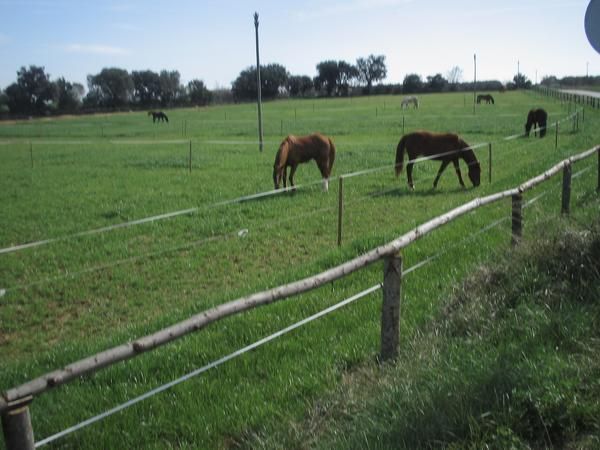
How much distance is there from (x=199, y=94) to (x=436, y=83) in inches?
1779

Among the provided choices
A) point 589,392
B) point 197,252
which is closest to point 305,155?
point 197,252

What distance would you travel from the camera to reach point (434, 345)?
3918 mm

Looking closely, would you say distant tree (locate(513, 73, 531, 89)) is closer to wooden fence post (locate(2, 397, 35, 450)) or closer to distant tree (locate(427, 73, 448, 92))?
distant tree (locate(427, 73, 448, 92))

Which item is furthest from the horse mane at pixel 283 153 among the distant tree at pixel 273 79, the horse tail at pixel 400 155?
the distant tree at pixel 273 79

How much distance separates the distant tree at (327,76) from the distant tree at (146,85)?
103 ft

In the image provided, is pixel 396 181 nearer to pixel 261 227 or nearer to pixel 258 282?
pixel 261 227

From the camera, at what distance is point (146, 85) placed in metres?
108

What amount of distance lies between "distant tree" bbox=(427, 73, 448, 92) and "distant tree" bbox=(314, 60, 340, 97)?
1850 centimetres

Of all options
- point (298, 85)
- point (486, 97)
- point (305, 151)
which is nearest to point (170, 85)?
point (298, 85)

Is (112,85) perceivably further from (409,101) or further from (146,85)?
(409,101)

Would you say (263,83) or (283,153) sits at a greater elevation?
(263,83)

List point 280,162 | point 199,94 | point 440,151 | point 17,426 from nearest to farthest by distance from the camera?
point 17,426, point 280,162, point 440,151, point 199,94

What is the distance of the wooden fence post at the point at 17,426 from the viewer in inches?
81.4

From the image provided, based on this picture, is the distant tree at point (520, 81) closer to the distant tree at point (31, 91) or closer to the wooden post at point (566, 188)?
the distant tree at point (31, 91)
